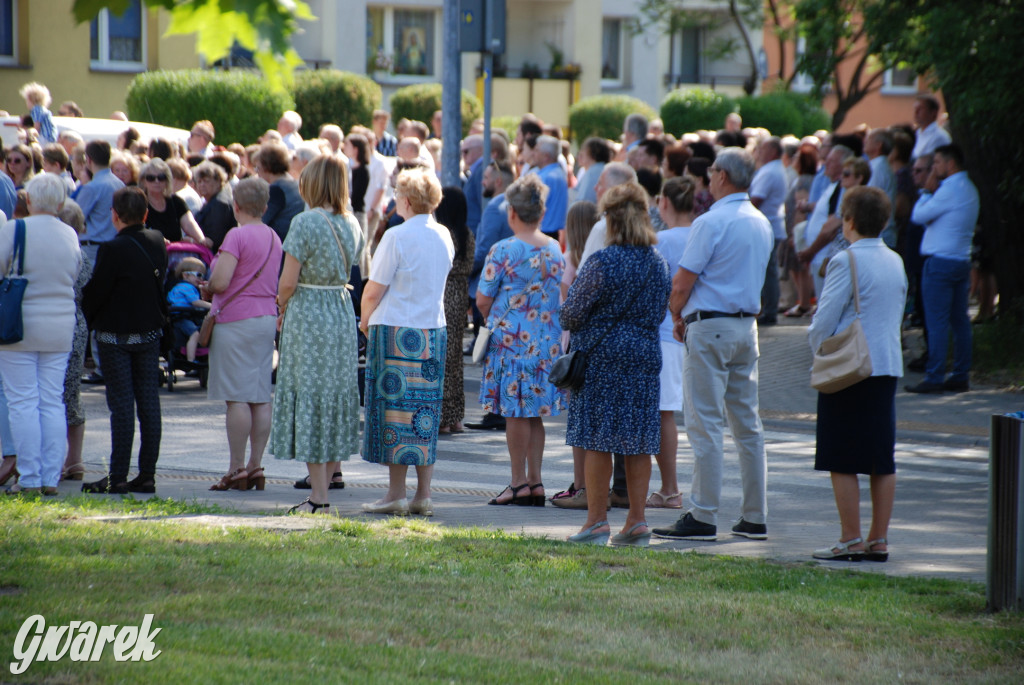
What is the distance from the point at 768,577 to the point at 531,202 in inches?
123

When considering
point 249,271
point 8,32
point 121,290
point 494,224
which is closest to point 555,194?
point 494,224

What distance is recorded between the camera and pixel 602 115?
118ft

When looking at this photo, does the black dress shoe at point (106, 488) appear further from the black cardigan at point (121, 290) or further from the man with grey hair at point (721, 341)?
the man with grey hair at point (721, 341)

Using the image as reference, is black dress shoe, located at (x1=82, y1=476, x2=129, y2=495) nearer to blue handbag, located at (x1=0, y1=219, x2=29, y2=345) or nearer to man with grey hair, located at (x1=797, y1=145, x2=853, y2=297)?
blue handbag, located at (x1=0, y1=219, x2=29, y2=345)

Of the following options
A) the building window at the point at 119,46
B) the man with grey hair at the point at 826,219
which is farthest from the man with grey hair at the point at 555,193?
the building window at the point at 119,46

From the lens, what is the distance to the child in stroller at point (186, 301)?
1232 centimetres

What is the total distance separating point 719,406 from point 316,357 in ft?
8.12

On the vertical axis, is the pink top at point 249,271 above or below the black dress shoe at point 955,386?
above

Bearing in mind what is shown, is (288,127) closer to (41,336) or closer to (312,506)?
(41,336)

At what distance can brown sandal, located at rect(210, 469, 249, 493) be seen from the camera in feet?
28.5

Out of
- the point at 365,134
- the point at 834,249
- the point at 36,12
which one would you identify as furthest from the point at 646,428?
the point at 36,12

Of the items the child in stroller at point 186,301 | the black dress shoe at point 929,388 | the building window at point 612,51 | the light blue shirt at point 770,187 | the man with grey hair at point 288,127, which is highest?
the building window at point 612,51

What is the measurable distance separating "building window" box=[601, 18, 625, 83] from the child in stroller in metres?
34.2

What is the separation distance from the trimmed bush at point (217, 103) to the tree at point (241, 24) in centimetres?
2388
